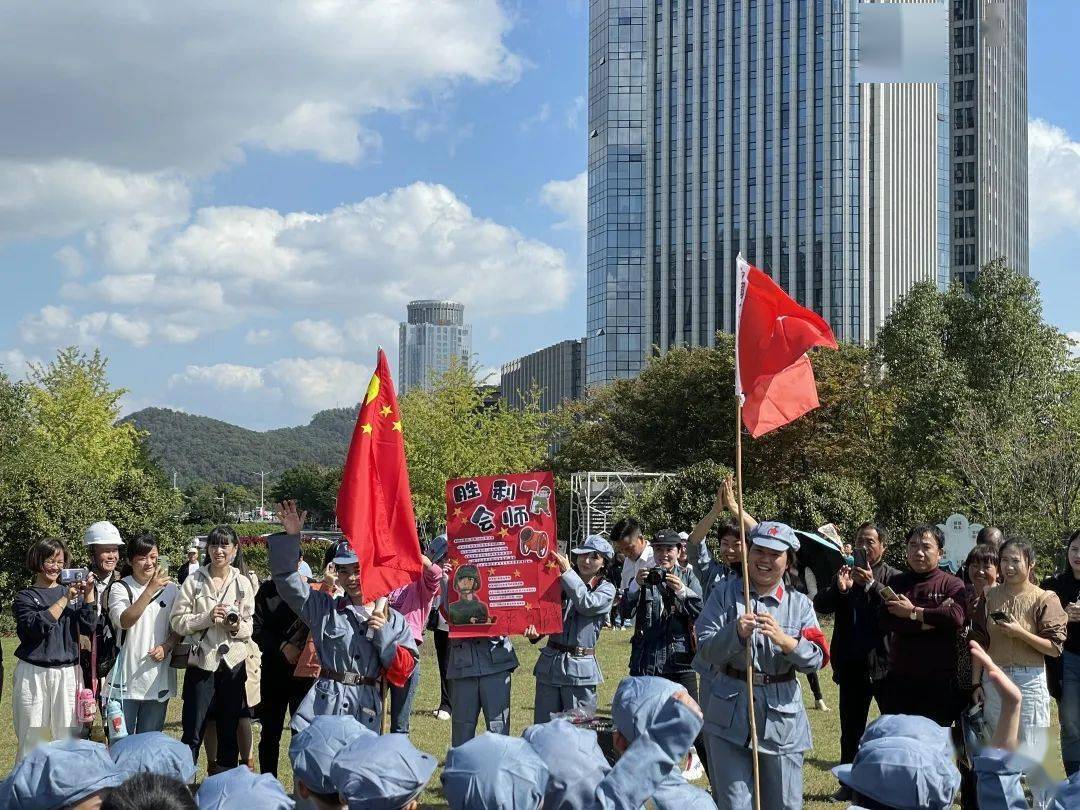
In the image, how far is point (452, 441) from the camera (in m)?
38.3

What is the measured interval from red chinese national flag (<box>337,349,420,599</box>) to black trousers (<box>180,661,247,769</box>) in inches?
68.6

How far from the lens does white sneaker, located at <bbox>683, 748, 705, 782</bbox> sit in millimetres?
9431

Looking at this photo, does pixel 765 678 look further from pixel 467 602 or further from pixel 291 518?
pixel 291 518

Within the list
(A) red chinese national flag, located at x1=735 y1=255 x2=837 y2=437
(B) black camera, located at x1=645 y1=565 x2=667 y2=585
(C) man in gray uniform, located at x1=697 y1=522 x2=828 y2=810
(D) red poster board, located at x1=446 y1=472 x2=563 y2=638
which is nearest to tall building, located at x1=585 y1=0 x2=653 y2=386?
(B) black camera, located at x1=645 y1=565 x2=667 y2=585

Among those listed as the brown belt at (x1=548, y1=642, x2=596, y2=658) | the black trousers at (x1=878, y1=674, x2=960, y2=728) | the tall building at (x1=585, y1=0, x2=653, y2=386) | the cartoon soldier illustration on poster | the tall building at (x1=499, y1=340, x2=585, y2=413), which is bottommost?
the black trousers at (x1=878, y1=674, x2=960, y2=728)

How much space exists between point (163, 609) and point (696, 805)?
542 centimetres

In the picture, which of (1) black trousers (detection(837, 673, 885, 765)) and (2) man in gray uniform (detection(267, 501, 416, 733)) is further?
(1) black trousers (detection(837, 673, 885, 765))

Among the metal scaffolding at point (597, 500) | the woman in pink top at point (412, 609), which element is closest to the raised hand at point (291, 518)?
the woman in pink top at point (412, 609)

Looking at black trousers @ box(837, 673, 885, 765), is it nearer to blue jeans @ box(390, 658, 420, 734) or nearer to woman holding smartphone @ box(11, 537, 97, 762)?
blue jeans @ box(390, 658, 420, 734)

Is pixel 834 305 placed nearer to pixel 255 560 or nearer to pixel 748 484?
pixel 748 484

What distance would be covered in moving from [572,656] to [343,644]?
1.94 meters

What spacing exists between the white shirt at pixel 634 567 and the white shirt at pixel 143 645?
3.43 m

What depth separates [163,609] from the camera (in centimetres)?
848

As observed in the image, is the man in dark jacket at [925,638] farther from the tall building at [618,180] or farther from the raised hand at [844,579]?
the tall building at [618,180]
